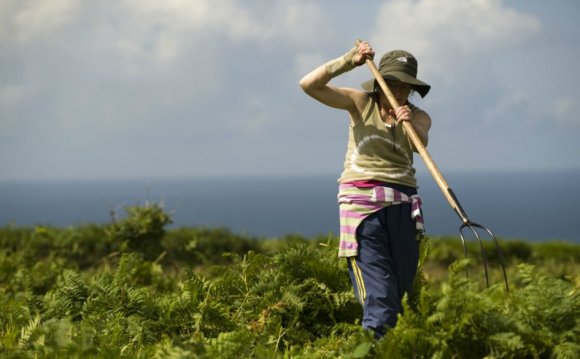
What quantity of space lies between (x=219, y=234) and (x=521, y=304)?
9157 mm

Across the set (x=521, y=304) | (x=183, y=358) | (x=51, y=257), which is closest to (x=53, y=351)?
(x=183, y=358)

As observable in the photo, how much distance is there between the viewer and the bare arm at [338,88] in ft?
16.1

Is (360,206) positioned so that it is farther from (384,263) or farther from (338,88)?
(338,88)

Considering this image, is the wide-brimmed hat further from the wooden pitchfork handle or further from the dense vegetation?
the dense vegetation

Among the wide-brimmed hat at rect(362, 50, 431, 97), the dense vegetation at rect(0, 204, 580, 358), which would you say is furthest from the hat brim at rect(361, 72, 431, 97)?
the dense vegetation at rect(0, 204, 580, 358)

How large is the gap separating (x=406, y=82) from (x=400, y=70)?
0.36 ft

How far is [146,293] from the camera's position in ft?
19.3

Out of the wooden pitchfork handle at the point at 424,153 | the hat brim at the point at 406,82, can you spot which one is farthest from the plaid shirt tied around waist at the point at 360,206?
the hat brim at the point at 406,82

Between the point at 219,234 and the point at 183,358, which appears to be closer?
the point at 183,358

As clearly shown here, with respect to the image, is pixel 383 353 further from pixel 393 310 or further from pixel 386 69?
pixel 386 69

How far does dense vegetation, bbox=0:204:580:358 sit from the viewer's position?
4.07 m

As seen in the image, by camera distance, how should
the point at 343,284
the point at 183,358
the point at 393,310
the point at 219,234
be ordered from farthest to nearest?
the point at 219,234 < the point at 343,284 < the point at 393,310 < the point at 183,358

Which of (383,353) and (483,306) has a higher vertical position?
(483,306)

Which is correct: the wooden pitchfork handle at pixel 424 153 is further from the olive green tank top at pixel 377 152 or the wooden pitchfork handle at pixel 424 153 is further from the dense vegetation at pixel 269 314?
the dense vegetation at pixel 269 314
